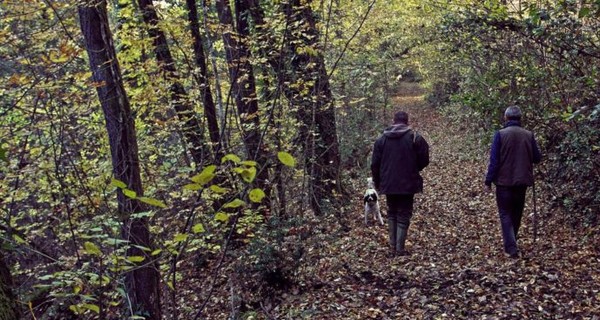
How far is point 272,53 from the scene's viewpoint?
8.42 meters

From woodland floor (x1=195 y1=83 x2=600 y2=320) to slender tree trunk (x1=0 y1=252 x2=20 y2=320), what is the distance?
3.53 meters

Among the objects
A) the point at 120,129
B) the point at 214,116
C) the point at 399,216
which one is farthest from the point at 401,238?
the point at 120,129

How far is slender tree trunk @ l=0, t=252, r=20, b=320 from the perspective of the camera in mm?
2185

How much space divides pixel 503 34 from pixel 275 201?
5.79 m

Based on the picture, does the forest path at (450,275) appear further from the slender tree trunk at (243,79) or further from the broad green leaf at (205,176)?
the broad green leaf at (205,176)

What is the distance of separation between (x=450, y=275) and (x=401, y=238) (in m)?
1.17

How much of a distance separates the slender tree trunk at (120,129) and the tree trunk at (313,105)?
3517 mm

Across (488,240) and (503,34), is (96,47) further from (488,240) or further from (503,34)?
(503,34)

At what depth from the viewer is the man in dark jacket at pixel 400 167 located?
7.20m

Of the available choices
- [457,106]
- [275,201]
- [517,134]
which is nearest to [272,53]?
[275,201]

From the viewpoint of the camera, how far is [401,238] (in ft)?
24.6

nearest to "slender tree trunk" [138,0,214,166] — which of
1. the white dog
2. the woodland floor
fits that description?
the woodland floor

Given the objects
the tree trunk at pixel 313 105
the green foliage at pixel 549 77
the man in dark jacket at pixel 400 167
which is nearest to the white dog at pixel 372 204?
the tree trunk at pixel 313 105

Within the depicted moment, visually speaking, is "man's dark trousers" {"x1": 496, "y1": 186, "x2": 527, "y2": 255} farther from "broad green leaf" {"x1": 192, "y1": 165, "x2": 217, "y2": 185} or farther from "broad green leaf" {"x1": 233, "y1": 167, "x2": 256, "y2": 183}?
"broad green leaf" {"x1": 192, "y1": 165, "x2": 217, "y2": 185}
